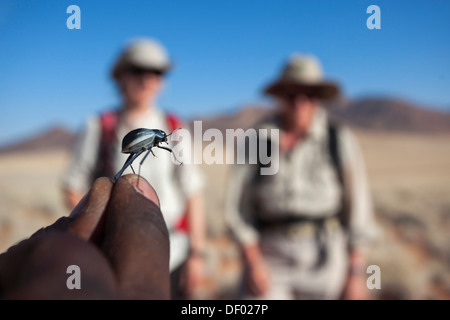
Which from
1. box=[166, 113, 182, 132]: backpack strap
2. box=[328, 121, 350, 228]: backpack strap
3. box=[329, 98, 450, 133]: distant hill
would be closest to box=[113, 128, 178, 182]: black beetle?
box=[166, 113, 182, 132]: backpack strap

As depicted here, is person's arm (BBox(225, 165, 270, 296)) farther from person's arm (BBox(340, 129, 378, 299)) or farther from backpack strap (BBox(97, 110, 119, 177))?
backpack strap (BBox(97, 110, 119, 177))

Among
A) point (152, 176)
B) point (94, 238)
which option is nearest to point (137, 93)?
point (152, 176)

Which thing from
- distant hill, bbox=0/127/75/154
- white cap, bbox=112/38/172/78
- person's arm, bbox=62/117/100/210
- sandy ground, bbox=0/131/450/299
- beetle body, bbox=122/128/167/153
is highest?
distant hill, bbox=0/127/75/154

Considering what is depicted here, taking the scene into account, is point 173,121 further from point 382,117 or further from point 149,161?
point 382,117

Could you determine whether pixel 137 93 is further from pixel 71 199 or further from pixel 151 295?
pixel 151 295

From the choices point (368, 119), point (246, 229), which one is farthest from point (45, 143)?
point (246, 229)

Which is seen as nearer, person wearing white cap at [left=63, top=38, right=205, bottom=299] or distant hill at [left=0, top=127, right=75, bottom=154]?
person wearing white cap at [left=63, top=38, right=205, bottom=299]
